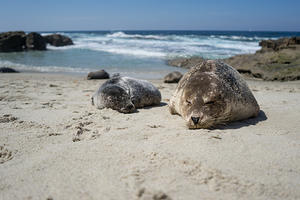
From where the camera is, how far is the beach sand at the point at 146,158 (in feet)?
6.40

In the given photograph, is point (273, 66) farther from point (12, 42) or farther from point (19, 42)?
point (19, 42)

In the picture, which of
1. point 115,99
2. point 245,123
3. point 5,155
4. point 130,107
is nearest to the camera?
point 5,155

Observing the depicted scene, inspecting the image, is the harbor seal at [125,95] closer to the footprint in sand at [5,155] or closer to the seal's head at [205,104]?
the seal's head at [205,104]

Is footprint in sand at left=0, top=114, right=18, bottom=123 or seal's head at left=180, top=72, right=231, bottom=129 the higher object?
seal's head at left=180, top=72, right=231, bottom=129

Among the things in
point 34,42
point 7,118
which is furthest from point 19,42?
point 7,118

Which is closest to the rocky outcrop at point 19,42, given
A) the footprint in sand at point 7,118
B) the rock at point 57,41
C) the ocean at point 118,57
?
the ocean at point 118,57

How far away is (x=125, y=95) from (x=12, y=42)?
81.2 feet

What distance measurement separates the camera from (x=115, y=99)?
452 centimetres

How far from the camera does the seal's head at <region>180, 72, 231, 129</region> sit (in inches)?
124

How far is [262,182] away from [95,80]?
26.0ft

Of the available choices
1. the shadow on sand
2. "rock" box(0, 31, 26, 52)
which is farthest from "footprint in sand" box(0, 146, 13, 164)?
"rock" box(0, 31, 26, 52)

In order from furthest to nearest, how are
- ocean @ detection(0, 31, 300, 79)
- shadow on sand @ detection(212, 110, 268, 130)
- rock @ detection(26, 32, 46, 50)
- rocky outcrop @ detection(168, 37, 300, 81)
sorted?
rock @ detection(26, 32, 46, 50) → ocean @ detection(0, 31, 300, 79) → rocky outcrop @ detection(168, 37, 300, 81) → shadow on sand @ detection(212, 110, 268, 130)

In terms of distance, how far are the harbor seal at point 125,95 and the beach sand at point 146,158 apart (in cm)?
63

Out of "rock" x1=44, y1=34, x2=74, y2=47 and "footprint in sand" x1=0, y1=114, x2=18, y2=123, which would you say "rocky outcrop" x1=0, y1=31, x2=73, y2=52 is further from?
"footprint in sand" x1=0, y1=114, x2=18, y2=123
